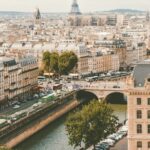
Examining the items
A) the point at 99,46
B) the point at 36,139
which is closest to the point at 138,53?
the point at 99,46

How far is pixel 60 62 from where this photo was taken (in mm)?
89250

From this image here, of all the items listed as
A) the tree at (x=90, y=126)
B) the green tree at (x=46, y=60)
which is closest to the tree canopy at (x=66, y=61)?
the green tree at (x=46, y=60)

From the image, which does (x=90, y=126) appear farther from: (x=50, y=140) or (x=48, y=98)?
(x=48, y=98)

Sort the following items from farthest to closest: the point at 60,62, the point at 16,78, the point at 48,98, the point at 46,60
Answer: the point at 46,60, the point at 60,62, the point at 16,78, the point at 48,98

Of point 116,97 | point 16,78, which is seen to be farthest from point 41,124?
point 116,97

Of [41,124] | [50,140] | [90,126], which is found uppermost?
[90,126]

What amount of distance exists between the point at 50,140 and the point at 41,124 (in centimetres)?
569

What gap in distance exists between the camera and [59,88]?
76.8 metres

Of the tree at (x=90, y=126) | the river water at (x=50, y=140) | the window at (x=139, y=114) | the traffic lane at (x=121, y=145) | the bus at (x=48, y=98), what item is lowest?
the river water at (x=50, y=140)

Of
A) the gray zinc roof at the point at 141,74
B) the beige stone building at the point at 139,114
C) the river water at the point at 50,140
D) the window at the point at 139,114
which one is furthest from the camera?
the river water at the point at 50,140

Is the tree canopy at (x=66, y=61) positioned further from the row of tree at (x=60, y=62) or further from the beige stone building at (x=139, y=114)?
the beige stone building at (x=139, y=114)

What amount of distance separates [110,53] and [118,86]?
31.2 metres

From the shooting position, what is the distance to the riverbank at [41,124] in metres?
49.6

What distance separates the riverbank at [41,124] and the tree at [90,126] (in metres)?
7.00
